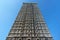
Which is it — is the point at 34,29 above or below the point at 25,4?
below

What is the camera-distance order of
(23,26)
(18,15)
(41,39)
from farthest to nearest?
(18,15)
(23,26)
(41,39)

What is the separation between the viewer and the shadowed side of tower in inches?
1131

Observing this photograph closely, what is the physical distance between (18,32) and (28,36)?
60.9 inches

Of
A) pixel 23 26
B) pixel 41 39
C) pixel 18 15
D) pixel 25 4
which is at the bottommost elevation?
pixel 41 39

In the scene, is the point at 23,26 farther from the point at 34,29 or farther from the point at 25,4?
the point at 25,4

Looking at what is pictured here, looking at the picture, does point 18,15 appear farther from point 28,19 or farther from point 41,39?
point 41,39

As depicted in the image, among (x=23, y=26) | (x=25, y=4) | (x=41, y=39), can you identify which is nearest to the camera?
(x=41, y=39)

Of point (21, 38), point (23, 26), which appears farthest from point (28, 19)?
point (21, 38)

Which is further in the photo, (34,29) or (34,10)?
(34,10)

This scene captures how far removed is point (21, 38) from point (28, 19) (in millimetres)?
3857

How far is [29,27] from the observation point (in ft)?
98.7

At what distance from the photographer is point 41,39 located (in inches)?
1119

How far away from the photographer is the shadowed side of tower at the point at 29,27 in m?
28.7

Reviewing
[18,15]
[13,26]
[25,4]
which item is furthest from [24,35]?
[25,4]
